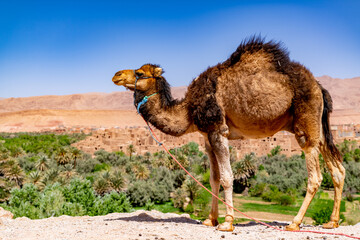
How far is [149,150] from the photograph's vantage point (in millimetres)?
45812

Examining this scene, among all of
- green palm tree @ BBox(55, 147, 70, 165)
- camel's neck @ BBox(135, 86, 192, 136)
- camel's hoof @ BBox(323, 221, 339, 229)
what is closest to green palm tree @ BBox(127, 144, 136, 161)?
green palm tree @ BBox(55, 147, 70, 165)

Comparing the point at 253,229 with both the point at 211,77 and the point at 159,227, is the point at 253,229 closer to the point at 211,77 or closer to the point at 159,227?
the point at 159,227

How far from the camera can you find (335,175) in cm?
592

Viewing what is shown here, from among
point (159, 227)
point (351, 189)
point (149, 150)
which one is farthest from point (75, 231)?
point (149, 150)

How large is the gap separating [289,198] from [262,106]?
22.7 meters

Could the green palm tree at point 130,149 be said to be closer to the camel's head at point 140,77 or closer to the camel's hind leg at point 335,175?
the camel's head at point 140,77

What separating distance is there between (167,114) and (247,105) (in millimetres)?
1313

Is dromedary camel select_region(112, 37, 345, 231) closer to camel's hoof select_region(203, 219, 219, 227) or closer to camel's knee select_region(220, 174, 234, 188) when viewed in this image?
camel's knee select_region(220, 174, 234, 188)

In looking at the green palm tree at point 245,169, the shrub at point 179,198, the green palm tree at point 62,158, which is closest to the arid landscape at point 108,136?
the shrub at point 179,198

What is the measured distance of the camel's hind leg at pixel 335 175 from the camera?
5875mm

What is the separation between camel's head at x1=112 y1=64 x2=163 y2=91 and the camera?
238 inches

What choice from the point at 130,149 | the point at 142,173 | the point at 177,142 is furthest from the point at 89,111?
the point at 142,173

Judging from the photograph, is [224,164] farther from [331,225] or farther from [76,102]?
[76,102]

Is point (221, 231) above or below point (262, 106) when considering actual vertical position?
below
